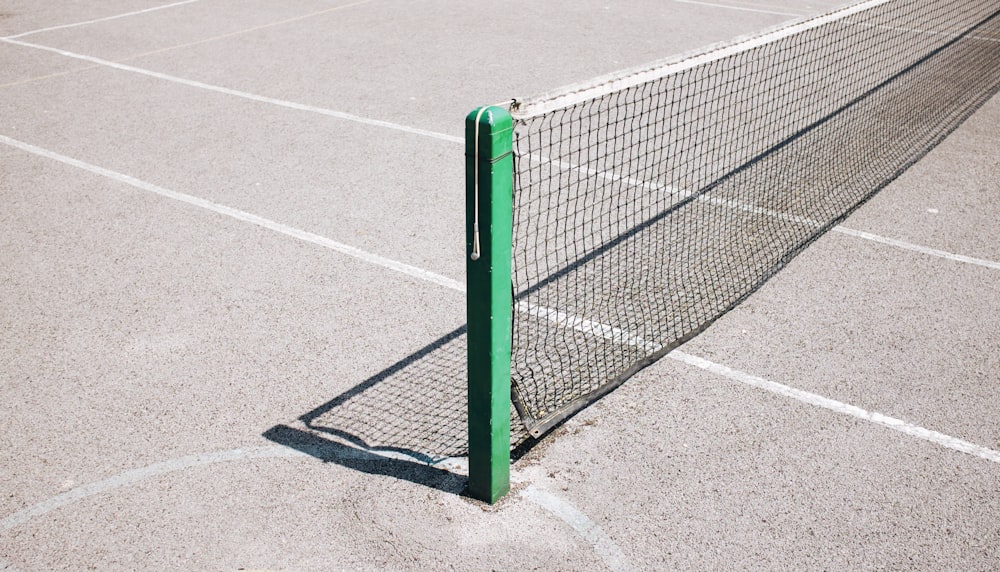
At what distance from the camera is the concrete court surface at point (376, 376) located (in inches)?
176

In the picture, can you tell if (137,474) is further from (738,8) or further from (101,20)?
(738,8)

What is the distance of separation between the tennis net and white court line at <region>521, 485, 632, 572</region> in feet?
1.35

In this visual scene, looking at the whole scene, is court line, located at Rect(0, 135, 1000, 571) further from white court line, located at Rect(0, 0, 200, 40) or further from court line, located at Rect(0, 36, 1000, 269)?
white court line, located at Rect(0, 0, 200, 40)

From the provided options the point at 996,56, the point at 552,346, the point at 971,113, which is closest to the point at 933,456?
the point at 552,346

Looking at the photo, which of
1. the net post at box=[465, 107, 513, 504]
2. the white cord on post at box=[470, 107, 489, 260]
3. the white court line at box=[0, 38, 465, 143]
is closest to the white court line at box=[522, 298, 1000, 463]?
the net post at box=[465, 107, 513, 504]

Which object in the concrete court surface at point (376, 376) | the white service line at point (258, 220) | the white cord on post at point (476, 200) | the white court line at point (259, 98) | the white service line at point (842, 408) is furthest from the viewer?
the white court line at point (259, 98)

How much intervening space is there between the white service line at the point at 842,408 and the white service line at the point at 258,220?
6.47 ft

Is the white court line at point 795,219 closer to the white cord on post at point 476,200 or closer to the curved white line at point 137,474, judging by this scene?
the white cord on post at point 476,200

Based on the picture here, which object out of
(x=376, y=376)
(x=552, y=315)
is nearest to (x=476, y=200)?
(x=376, y=376)

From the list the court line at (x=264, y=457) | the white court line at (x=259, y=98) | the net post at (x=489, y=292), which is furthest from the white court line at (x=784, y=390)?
the white court line at (x=259, y=98)

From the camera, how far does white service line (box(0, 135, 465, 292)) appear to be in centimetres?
709

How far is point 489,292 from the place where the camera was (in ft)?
13.9

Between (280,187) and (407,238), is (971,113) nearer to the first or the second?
(407,238)

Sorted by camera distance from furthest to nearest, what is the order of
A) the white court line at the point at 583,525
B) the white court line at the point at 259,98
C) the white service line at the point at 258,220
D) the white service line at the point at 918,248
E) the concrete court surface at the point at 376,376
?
the white court line at the point at 259,98 < the white service line at the point at 918,248 < the white service line at the point at 258,220 < the concrete court surface at the point at 376,376 < the white court line at the point at 583,525
